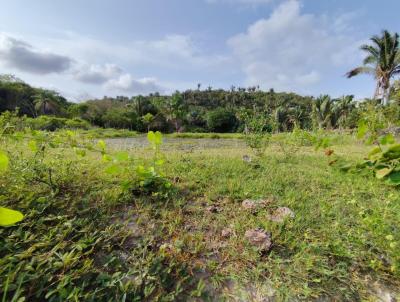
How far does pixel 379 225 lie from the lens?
4.79 feet

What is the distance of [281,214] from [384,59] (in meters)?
24.2

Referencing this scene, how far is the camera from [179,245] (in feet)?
4.77

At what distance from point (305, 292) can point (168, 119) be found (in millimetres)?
40420

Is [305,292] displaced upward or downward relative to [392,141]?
downward

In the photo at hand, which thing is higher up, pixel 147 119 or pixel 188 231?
pixel 147 119

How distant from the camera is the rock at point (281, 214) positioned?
5.78ft

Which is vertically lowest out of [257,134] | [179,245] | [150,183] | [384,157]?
[179,245]

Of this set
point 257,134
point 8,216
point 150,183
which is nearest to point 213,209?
point 150,183

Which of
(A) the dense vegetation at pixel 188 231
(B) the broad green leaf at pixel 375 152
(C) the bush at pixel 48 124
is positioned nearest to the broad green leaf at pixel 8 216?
(A) the dense vegetation at pixel 188 231

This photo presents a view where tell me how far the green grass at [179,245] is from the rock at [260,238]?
44mm

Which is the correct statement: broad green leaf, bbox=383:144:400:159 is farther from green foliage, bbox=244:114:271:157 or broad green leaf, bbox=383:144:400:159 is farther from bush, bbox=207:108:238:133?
bush, bbox=207:108:238:133

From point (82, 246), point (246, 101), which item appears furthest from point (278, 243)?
point (246, 101)

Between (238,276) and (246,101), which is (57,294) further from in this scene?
(246,101)

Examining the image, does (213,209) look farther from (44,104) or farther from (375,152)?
(44,104)
